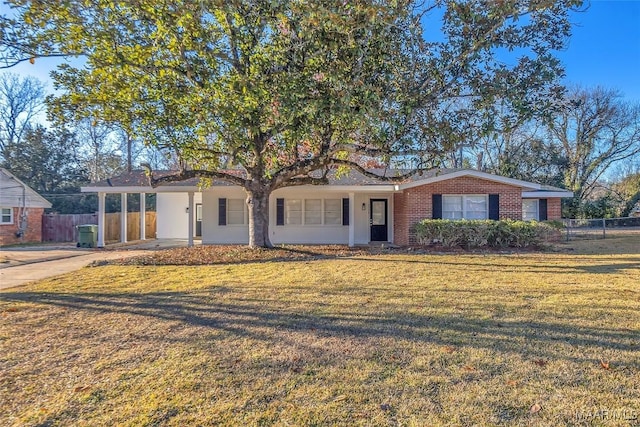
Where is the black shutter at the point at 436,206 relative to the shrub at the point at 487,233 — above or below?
above

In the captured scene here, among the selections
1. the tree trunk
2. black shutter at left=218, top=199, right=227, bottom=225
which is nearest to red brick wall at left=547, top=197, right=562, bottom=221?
the tree trunk

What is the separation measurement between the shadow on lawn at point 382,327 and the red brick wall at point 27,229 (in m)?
16.1

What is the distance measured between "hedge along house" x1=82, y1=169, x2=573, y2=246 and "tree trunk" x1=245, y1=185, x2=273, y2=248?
10.2 ft

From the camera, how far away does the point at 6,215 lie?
18.3 meters

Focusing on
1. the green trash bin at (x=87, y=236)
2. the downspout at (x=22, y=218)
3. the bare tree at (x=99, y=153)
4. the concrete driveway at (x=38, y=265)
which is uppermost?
the bare tree at (x=99, y=153)

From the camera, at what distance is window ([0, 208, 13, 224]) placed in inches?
708

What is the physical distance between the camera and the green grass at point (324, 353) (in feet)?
8.97

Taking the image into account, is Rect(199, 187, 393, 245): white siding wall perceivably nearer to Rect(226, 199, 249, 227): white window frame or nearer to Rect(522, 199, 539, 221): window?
Rect(226, 199, 249, 227): white window frame

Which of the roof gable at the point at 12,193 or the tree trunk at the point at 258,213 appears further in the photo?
the roof gable at the point at 12,193

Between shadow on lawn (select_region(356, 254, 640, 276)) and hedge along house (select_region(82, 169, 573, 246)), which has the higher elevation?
hedge along house (select_region(82, 169, 573, 246))

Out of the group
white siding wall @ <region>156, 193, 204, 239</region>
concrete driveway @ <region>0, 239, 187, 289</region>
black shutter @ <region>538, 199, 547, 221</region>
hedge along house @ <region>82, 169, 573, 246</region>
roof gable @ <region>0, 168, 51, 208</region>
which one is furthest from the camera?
black shutter @ <region>538, 199, 547, 221</region>

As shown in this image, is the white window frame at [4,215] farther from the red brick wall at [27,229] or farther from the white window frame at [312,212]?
the white window frame at [312,212]

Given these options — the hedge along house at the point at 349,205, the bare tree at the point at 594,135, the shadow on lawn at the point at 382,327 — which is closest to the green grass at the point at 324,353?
the shadow on lawn at the point at 382,327

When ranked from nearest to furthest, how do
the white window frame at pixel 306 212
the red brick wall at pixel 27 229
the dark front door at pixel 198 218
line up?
the white window frame at pixel 306 212
the red brick wall at pixel 27 229
the dark front door at pixel 198 218
